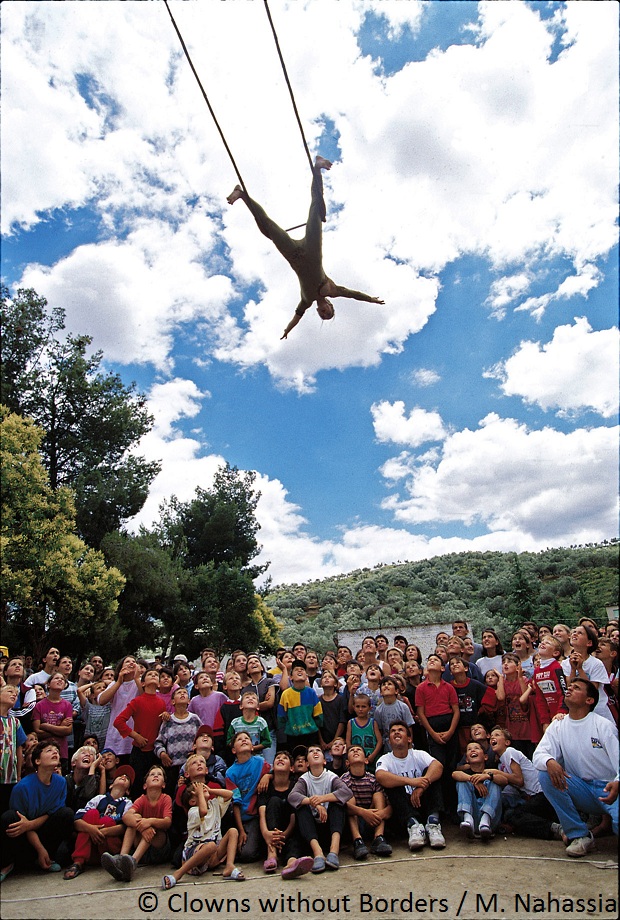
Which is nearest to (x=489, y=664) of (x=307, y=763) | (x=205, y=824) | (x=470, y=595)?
(x=307, y=763)

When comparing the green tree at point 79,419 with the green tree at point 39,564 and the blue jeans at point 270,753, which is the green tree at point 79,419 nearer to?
the green tree at point 39,564

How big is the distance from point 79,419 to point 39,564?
23.2ft

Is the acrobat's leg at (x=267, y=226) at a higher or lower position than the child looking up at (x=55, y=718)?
higher

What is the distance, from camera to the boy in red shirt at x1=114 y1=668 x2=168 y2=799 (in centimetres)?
497

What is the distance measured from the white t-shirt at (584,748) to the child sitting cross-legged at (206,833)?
225 centimetres

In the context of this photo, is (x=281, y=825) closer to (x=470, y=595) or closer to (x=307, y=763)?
(x=307, y=763)

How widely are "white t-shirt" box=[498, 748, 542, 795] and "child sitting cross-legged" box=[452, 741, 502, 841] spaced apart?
0.55 ft

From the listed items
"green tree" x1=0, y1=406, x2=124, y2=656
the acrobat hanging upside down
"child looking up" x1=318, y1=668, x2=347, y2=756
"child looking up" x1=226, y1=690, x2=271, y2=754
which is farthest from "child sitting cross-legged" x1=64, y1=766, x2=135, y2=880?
"green tree" x1=0, y1=406, x2=124, y2=656

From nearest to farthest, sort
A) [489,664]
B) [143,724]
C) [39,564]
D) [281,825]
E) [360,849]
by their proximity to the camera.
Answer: [360,849] < [281,825] < [143,724] < [489,664] < [39,564]

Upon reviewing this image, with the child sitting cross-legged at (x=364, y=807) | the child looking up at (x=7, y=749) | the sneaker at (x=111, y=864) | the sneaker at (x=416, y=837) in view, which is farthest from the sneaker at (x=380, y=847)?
the child looking up at (x=7, y=749)

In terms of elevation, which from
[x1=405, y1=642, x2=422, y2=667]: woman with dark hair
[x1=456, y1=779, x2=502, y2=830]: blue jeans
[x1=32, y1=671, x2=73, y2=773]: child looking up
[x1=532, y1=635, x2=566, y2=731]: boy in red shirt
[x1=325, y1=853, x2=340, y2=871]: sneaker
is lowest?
[x1=325, y1=853, x2=340, y2=871]: sneaker

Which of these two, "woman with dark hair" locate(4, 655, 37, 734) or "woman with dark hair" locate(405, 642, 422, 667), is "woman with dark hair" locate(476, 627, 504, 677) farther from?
"woman with dark hair" locate(4, 655, 37, 734)

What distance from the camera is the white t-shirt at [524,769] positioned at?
4.64m

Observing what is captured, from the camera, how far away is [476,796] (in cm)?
459
